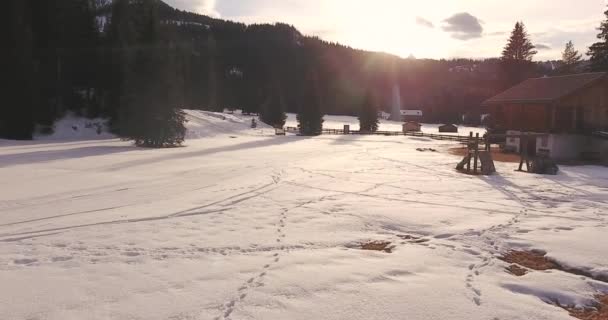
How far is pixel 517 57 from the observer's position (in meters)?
54.2

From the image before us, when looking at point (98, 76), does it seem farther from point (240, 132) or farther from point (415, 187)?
point (415, 187)

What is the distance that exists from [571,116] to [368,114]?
113 ft

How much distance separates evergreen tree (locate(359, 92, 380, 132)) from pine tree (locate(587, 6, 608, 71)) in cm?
2820

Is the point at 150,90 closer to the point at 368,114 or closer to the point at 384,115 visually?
the point at 368,114

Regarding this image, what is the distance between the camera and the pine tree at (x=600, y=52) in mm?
42969

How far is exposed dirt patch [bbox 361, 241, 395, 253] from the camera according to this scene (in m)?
7.57

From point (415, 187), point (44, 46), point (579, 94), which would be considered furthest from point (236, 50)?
point (415, 187)

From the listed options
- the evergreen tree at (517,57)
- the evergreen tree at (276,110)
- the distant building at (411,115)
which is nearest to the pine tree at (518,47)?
the evergreen tree at (517,57)

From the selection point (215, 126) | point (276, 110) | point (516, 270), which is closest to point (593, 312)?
point (516, 270)

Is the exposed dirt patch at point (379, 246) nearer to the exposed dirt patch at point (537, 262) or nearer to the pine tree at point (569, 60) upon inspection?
the exposed dirt patch at point (537, 262)

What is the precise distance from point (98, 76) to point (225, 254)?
44252 millimetres

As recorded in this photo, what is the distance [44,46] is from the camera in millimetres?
40625

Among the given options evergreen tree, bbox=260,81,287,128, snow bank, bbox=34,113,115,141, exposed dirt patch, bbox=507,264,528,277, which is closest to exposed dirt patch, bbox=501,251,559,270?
exposed dirt patch, bbox=507,264,528,277

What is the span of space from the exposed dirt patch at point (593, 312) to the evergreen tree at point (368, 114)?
57226 mm
